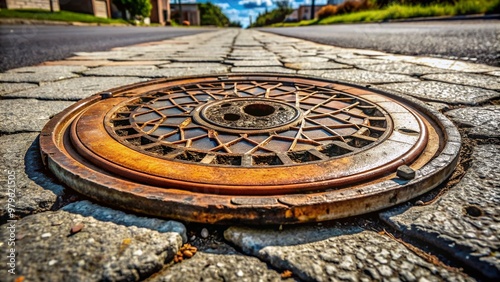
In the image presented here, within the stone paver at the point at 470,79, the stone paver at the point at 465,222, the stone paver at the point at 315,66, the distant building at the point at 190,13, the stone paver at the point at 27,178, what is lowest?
the stone paver at the point at 465,222

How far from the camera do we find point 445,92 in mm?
1729

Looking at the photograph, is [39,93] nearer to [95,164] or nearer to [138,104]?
[138,104]

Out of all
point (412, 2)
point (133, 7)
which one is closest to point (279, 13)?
point (133, 7)

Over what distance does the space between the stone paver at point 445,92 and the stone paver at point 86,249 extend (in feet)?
5.08

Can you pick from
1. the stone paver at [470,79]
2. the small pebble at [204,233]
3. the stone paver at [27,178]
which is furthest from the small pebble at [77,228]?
the stone paver at [470,79]

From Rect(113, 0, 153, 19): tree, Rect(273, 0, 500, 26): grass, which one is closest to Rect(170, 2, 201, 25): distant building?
Rect(113, 0, 153, 19): tree

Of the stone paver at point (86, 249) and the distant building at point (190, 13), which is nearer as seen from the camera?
the stone paver at point (86, 249)

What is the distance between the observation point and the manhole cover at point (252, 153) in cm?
72

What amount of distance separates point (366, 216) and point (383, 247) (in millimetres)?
110

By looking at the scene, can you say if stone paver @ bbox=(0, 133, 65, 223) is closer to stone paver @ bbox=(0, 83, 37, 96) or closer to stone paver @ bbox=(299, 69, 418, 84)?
stone paver @ bbox=(0, 83, 37, 96)

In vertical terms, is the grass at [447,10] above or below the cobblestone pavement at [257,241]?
above

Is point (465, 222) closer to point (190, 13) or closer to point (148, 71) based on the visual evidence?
point (148, 71)

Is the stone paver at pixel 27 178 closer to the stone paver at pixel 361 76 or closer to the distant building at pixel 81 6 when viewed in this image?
the stone paver at pixel 361 76

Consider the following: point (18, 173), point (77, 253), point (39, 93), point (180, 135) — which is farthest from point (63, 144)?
point (39, 93)
